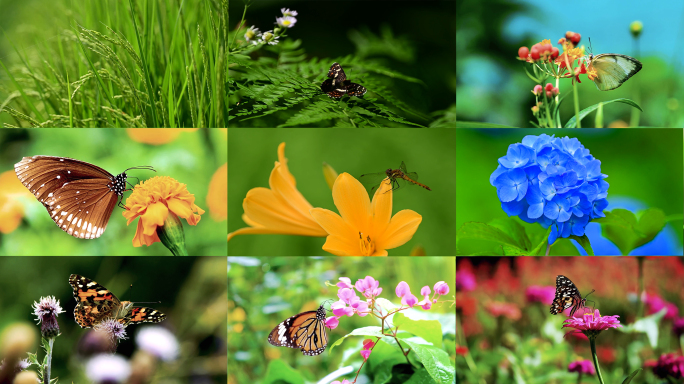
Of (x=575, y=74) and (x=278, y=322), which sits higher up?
(x=575, y=74)

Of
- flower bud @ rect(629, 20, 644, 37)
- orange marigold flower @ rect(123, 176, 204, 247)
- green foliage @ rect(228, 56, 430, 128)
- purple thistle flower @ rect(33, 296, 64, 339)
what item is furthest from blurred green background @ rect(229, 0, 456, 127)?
purple thistle flower @ rect(33, 296, 64, 339)

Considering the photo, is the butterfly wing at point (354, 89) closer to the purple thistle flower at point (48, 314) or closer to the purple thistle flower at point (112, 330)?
the purple thistle flower at point (112, 330)

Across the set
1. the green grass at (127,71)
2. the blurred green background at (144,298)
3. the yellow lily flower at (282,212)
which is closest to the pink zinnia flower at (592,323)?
the yellow lily flower at (282,212)

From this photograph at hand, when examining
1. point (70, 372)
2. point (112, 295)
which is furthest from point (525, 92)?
point (70, 372)

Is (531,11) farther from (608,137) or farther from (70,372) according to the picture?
(70,372)

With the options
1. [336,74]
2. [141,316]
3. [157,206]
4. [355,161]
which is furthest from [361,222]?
[141,316]

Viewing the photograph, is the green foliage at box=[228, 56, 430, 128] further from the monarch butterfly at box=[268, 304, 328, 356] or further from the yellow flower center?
the monarch butterfly at box=[268, 304, 328, 356]

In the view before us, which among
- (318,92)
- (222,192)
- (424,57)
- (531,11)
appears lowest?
(222,192)
